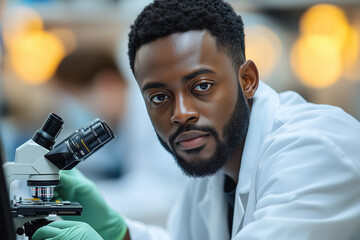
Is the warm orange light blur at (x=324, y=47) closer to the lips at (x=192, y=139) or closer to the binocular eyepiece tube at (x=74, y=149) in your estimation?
the lips at (x=192, y=139)

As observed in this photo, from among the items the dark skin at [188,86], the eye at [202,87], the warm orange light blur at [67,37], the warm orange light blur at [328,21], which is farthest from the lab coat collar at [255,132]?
the warm orange light blur at [328,21]

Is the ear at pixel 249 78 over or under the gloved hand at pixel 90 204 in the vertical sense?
over

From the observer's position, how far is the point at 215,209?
1775 millimetres

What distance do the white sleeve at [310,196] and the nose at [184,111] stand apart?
28cm

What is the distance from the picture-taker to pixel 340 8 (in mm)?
5312

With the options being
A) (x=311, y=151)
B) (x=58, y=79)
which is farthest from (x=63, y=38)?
(x=311, y=151)

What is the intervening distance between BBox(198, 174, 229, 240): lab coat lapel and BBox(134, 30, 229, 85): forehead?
57 cm

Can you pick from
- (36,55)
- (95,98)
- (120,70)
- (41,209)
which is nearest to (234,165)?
(41,209)

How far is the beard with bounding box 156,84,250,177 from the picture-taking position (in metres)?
1.39

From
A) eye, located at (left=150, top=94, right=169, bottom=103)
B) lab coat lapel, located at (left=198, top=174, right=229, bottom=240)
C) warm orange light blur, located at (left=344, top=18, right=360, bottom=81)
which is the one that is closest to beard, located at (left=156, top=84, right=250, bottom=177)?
eye, located at (left=150, top=94, right=169, bottom=103)

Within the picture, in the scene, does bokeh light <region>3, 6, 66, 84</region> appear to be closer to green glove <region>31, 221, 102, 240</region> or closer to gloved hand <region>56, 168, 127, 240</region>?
gloved hand <region>56, 168, 127, 240</region>

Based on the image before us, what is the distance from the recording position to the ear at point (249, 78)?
4.95 feet

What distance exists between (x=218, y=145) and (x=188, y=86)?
0.68 ft

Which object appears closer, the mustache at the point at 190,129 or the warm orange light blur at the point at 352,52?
the mustache at the point at 190,129
